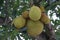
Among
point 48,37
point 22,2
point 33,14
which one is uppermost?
point 22,2

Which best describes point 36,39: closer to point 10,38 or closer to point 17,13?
point 10,38

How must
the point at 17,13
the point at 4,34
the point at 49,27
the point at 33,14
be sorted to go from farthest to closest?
the point at 17,13 → the point at 4,34 → the point at 49,27 → the point at 33,14

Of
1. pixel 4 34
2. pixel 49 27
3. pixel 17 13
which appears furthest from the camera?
pixel 17 13

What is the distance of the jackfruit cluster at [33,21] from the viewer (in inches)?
28.0

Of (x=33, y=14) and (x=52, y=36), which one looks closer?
(x=33, y=14)

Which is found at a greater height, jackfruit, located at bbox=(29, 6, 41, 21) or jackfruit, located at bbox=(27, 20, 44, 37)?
jackfruit, located at bbox=(29, 6, 41, 21)

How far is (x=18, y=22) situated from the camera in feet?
2.45

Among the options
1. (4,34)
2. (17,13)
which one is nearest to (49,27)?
(4,34)

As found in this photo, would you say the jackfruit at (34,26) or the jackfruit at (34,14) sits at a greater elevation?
the jackfruit at (34,14)

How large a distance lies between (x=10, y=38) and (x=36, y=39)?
0.27m

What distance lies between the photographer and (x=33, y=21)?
734 mm

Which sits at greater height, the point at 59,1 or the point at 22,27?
the point at 59,1

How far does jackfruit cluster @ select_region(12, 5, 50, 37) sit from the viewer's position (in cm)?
71

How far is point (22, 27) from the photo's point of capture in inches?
30.4
